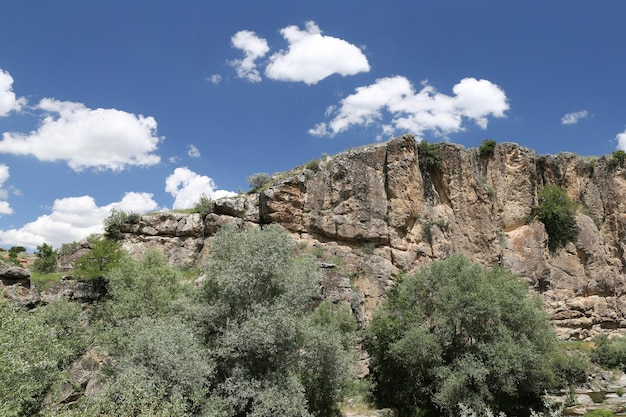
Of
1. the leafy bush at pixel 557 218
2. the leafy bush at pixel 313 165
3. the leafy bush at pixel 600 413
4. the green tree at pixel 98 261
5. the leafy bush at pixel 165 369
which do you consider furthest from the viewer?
the leafy bush at pixel 557 218

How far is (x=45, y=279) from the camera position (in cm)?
3222

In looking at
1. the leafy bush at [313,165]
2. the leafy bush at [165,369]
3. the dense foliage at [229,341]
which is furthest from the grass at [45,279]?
the leafy bush at [313,165]

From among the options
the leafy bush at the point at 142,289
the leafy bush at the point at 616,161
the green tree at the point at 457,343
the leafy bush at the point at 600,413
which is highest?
the leafy bush at the point at 616,161

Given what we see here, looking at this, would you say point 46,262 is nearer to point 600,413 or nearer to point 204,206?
point 204,206

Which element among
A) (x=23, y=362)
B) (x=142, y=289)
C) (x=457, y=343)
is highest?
(x=142, y=289)

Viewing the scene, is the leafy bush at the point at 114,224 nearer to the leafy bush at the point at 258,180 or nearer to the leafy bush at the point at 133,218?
the leafy bush at the point at 133,218

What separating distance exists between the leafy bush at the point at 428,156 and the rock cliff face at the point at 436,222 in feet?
1.49

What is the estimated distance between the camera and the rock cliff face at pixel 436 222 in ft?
129

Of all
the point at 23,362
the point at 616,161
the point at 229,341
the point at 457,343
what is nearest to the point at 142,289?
the point at 229,341

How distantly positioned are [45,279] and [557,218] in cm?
5103

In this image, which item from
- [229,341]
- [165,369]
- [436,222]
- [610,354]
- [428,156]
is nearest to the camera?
[165,369]

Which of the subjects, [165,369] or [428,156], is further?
[428,156]

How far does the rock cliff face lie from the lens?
39.2 meters

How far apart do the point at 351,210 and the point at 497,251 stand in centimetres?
1707
